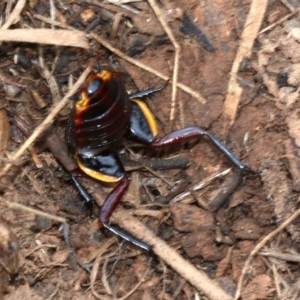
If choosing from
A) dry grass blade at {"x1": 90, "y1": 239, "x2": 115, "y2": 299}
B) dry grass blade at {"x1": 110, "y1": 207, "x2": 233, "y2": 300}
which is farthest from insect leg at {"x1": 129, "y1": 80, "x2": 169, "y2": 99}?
dry grass blade at {"x1": 90, "y1": 239, "x2": 115, "y2": 299}

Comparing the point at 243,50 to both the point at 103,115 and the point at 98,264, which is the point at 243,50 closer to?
the point at 103,115

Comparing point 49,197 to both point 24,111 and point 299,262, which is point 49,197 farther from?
point 299,262

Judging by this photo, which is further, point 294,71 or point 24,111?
point 24,111

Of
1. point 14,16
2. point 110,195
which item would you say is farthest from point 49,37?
point 110,195

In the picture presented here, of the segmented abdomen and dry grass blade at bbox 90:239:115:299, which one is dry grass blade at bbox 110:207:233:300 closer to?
dry grass blade at bbox 90:239:115:299

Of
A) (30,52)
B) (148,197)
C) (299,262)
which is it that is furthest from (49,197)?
(299,262)
